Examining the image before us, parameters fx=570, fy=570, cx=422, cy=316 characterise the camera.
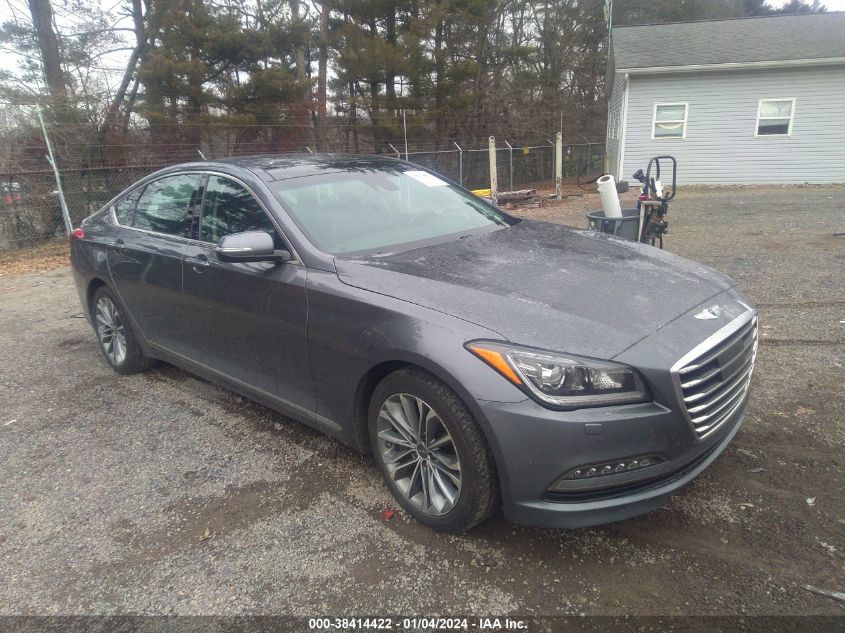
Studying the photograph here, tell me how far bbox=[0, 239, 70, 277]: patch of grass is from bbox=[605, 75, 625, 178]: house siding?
15.3 metres

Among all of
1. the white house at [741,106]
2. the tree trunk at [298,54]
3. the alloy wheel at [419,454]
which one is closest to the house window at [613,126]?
the white house at [741,106]

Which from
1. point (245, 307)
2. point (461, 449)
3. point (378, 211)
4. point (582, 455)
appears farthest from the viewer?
point (378, 211)

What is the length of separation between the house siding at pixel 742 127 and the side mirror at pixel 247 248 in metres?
16.8

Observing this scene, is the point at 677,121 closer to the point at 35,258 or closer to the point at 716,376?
the point at 35,258

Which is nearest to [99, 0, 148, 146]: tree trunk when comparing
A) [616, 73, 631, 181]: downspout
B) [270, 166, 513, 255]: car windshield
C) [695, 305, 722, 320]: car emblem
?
[270, 166, 513, 255]: car windshield

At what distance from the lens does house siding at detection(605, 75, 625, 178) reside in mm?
18062

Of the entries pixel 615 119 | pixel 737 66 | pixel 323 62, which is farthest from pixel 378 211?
pixel 615 119

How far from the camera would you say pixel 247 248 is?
287cm

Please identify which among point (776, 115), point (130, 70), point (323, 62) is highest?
point (323, 62)

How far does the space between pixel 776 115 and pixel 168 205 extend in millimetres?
18085

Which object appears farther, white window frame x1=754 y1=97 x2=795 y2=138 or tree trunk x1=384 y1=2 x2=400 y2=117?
tree trunk x1=384 y1=2 x2=400 y2=117

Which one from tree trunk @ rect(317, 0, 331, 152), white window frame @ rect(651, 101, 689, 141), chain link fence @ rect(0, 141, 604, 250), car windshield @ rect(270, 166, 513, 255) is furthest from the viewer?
tree trunk @ rect(317, 0, 331, 152)

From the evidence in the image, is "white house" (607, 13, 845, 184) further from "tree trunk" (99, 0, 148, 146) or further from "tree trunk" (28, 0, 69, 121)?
"tree trunk" (28, 0, 69, 121)

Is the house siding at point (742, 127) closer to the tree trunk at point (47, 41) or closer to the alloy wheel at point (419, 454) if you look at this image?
the tree trunk at point (47, 41)
